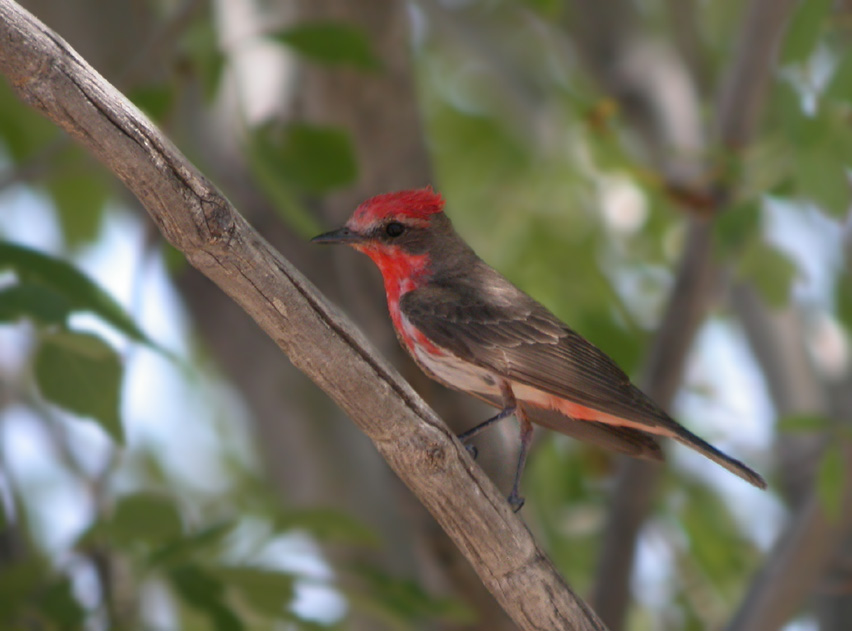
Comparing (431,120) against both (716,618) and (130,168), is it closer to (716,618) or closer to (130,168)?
(716,618)

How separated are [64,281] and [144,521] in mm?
1081

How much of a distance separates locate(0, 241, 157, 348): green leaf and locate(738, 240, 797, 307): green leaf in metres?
2.94

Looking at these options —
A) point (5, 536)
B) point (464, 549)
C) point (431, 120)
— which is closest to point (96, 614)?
point (5, 536)

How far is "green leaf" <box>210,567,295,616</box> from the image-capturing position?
400 cm

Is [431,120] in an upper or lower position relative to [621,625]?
upper

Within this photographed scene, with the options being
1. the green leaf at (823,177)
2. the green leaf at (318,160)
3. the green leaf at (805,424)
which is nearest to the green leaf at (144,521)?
the green leaf at (318,160)

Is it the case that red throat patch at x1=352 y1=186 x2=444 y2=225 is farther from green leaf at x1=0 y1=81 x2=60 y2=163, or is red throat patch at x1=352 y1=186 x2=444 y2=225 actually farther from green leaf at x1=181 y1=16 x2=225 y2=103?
green leaf at x1=0 y1=81 x2=60 y2=163

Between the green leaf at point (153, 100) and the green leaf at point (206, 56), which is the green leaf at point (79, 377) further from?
the green leaf at point (206, 56)

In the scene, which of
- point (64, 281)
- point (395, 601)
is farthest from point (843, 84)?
point (64, 281)

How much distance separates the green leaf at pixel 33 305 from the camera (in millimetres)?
3186

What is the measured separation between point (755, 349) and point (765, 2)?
242 cm

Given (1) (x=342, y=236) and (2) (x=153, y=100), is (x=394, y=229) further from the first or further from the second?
(2) (x=153, y=100)

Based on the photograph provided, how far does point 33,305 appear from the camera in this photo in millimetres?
3203

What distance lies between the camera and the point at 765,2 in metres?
4.97
